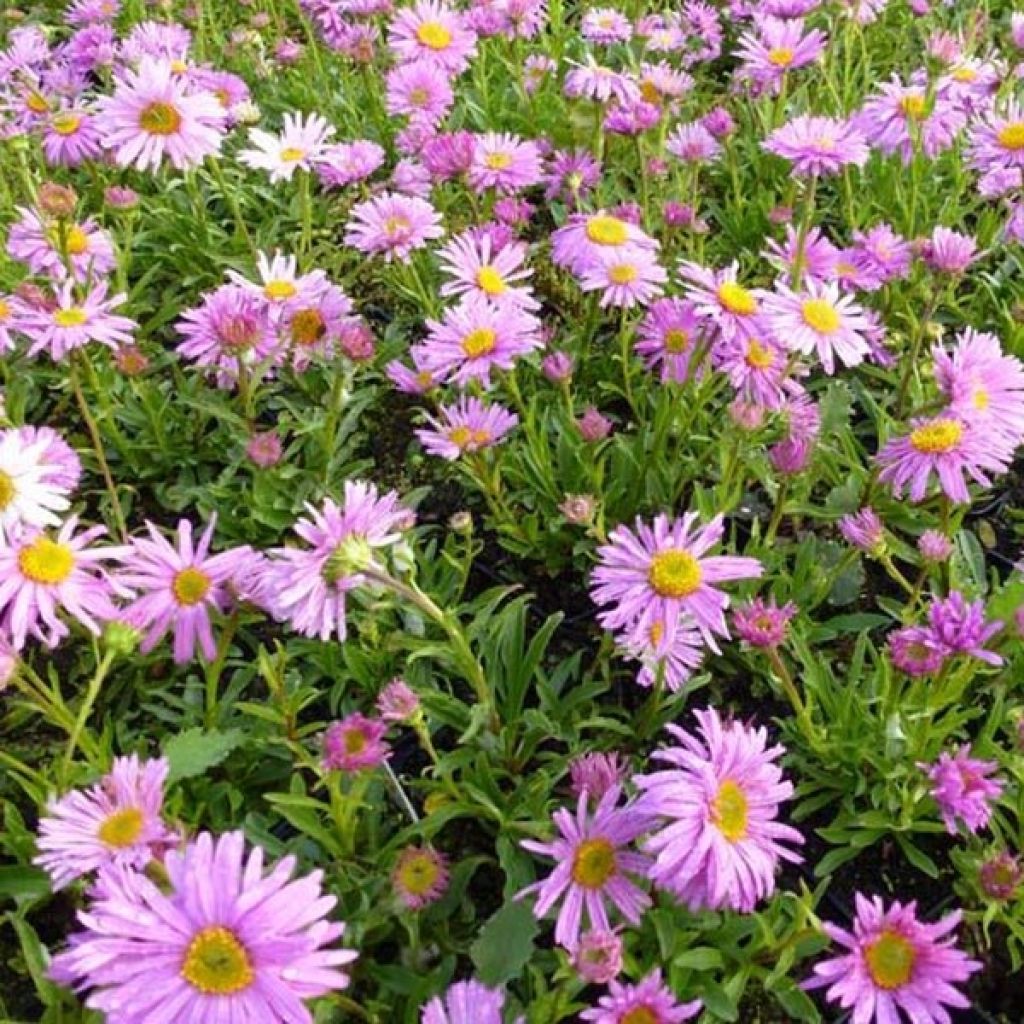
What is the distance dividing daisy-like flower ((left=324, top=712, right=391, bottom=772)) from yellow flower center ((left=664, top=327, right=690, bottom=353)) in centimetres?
107

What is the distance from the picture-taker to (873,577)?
7.93 ft

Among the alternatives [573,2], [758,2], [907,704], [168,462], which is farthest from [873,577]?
[573,2]

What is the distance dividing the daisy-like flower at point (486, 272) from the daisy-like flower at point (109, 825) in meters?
1.19

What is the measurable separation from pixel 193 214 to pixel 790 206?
1599 millimetres

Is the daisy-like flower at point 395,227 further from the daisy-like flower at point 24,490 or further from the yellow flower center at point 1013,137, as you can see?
the yellow flower center at point 1013,137

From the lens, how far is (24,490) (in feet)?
5.82

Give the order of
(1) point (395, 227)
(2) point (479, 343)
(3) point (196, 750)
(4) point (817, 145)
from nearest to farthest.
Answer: (3) point (196, 750)
(2) point (479, 343)
(4) point (817, 145)
(1) point (395, 227)

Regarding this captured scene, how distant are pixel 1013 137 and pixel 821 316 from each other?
0.78 m

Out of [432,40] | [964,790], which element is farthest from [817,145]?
[964,790]

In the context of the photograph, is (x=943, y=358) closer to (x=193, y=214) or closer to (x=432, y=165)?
(x=432, y=165)

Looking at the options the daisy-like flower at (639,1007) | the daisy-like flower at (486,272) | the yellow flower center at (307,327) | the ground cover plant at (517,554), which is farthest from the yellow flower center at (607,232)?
the daisy-like flower at (639,1007)

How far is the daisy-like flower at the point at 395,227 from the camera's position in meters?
2.56

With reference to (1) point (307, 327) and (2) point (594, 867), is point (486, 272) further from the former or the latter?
(2) point (594, 867)

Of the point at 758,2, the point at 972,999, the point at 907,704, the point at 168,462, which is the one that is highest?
the point at 758,2
